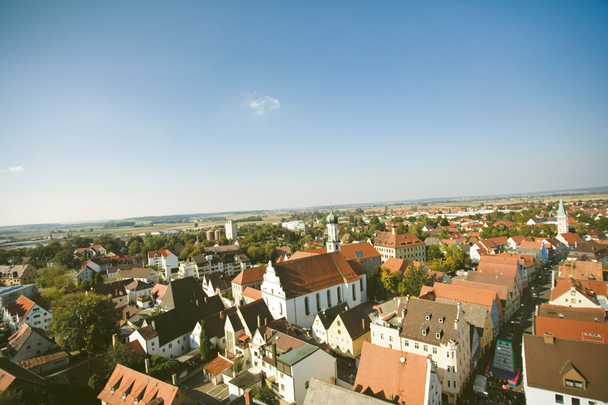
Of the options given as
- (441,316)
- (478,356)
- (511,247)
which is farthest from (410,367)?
(511,247)

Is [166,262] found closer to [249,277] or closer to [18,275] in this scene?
[18,275]

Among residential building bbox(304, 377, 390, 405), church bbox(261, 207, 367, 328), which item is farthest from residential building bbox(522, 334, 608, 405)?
church bbox(261, 207, 367, 328)

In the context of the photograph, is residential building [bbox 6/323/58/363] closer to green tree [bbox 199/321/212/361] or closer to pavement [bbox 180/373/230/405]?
green tree [bbox 199/321/212/361]

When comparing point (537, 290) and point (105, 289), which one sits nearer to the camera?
point (537, 290)

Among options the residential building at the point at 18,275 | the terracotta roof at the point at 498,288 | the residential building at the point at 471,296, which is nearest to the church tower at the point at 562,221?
the terracotta roof at the point at 498,288

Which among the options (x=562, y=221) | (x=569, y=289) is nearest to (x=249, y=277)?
(x=569, y=289)

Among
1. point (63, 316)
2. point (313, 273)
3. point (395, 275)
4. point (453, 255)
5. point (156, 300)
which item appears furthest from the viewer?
point (453, 255)

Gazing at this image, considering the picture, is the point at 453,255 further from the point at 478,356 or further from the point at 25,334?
the point at 25,334

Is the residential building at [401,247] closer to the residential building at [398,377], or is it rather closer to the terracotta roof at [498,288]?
the terracotta roof at [498,288]
